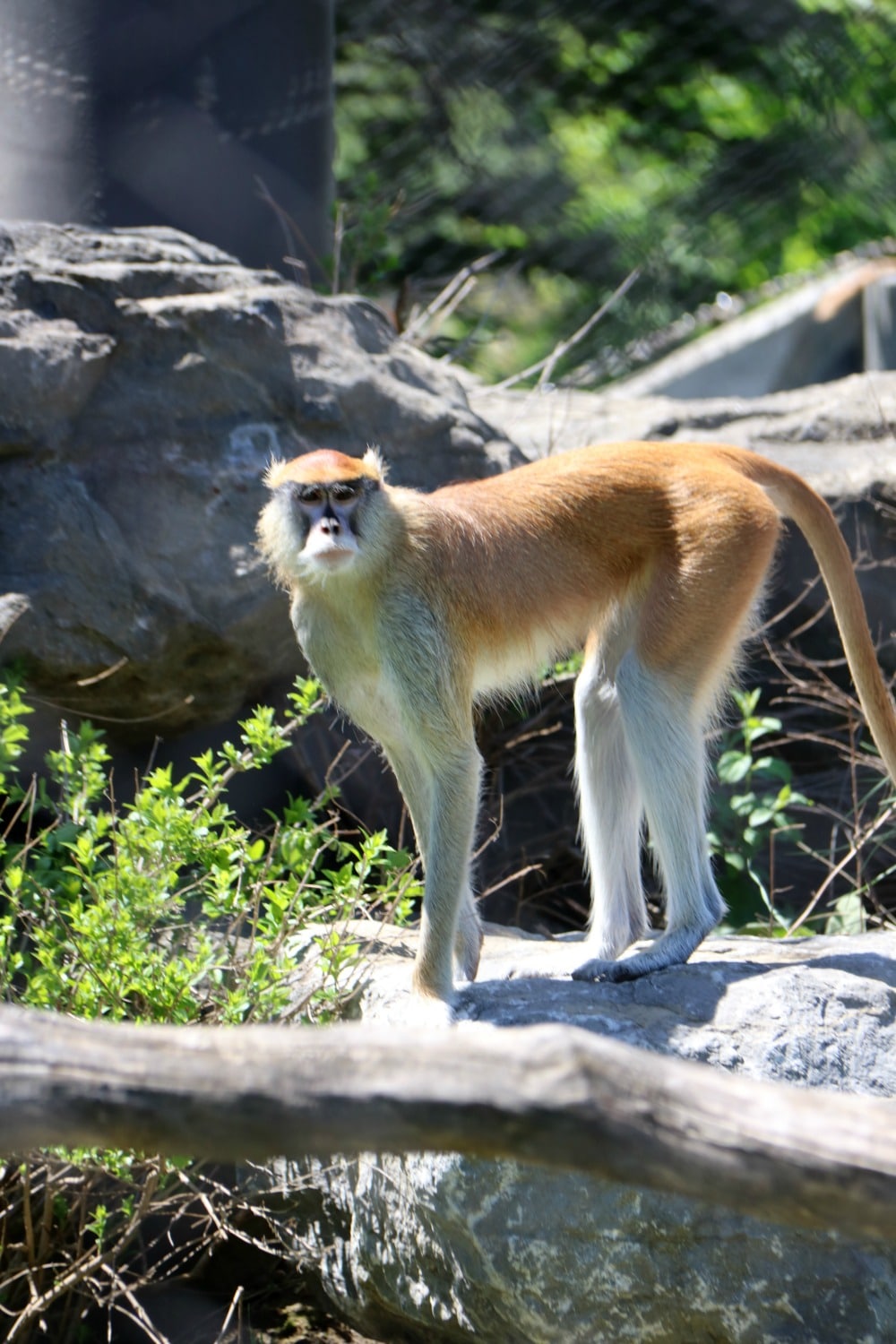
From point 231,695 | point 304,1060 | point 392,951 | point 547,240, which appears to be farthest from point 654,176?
point 304,1060

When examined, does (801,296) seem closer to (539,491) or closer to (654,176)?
(654,176)

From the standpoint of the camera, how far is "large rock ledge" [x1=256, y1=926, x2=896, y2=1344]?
2867 millimetres

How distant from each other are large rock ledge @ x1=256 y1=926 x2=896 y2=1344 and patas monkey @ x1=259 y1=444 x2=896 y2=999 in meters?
0.22

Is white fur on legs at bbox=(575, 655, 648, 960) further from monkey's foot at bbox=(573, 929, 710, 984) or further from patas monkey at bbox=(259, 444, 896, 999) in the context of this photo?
monkey's foot at bbox=(573, 929, 710, 984)

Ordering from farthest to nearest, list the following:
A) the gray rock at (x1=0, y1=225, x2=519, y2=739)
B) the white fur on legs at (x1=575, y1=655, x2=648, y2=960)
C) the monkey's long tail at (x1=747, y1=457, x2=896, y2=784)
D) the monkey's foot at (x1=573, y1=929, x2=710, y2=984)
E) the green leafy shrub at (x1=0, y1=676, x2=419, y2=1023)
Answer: the gray rock at (x1=0, y1=225, x2=519, y2=739)
the white fur on legs at (x1=575, y1=655, x2=648, y2=960)
the monkey's long tail at (x1=747, y1=457, x2=896, y2=784)
the monkey's foot at (x1=573, y1=929, x2=710, y2=984)
the green leafy shrub at (x1=0, y1=676, x2=419, y2=1023)

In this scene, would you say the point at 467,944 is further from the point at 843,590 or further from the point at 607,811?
the point at 843,590

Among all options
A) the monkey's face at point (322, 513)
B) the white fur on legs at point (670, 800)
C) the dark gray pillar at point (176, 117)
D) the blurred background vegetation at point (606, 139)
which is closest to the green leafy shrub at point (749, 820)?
the white fur on legs at point (670, 800)

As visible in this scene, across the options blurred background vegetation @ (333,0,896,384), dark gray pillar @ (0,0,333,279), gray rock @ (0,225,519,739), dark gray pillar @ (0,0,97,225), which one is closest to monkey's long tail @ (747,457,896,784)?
gray rock @ (0,225,519,739)

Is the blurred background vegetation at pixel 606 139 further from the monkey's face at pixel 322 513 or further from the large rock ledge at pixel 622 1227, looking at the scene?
the large rock ledge at pixel 622 1227

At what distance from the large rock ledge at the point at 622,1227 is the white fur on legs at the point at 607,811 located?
9.7 inches

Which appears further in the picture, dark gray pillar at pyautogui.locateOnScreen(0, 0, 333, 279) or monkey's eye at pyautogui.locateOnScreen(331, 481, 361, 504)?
dark gray pillar at pyautogui.locateOnScreen(0, 0, 333, 279)

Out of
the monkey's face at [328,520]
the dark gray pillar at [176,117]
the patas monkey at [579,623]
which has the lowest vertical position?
the patas monkey at [579,623]

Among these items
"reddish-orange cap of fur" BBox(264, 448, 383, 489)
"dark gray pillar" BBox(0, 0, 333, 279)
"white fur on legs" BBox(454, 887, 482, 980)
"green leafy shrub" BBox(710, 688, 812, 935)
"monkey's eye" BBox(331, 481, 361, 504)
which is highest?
"dark gray pillar" BBox(0, 0, 333, 279)

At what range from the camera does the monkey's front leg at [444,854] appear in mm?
3213
